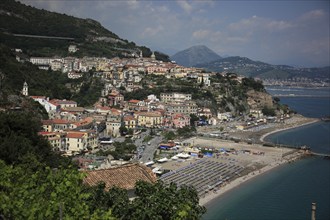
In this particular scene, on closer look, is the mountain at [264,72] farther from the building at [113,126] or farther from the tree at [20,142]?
the tree at [20,142]

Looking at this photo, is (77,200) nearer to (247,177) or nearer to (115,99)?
(247,177)

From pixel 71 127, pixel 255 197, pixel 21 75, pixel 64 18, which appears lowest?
pixel 255 197

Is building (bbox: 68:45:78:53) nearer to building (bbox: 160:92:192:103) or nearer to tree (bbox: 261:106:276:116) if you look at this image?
building (bbox: 160:92:192:103)

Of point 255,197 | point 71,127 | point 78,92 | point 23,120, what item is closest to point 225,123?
point 78,92

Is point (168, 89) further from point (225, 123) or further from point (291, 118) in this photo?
point (291, 118)

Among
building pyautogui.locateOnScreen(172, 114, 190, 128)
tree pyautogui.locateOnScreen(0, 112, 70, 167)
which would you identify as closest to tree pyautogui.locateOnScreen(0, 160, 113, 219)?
tree pyautogui.locateOnScreen(0, 112, 70, 167)

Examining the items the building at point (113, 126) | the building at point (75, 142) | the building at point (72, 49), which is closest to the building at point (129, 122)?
the building at point (113, 126)
